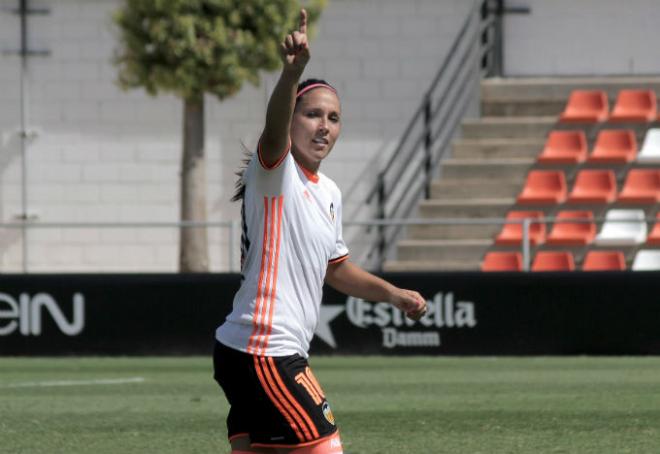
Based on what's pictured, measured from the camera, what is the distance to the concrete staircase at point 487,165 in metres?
22.4

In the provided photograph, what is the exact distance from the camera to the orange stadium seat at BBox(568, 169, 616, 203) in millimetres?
22406

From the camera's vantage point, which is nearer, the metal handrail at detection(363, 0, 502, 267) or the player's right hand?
the player's right hand

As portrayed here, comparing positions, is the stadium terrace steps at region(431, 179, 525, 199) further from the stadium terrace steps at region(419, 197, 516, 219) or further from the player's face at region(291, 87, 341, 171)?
the player's face at region(291, 87, 341, 171)

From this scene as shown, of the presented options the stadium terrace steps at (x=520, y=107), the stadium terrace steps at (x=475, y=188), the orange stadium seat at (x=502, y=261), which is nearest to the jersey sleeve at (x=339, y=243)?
the orange stadium seat at (x=502, y=261)

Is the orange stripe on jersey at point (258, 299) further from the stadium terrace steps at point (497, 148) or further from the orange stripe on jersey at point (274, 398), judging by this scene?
the stadium terrace steps at point (497, 148)

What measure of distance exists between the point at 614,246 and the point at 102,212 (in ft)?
28.9

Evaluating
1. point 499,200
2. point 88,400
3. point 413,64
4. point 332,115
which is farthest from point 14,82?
point 332,115

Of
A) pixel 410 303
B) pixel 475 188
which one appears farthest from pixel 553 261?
pixel 410 303

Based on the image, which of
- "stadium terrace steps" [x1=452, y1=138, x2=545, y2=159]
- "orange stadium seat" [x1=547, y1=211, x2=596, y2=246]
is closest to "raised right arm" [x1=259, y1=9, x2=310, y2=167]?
"orange stadium seat" [x1=547, y1=211, x2=596, y2=246]

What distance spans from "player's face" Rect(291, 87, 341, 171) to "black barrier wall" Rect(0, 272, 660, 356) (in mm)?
11131

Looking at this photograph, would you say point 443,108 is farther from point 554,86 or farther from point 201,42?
point 201,42

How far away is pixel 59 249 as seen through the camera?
25.3 m

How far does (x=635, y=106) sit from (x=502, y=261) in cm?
476

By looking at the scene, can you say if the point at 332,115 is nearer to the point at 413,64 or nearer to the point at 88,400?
the point at 88,400
